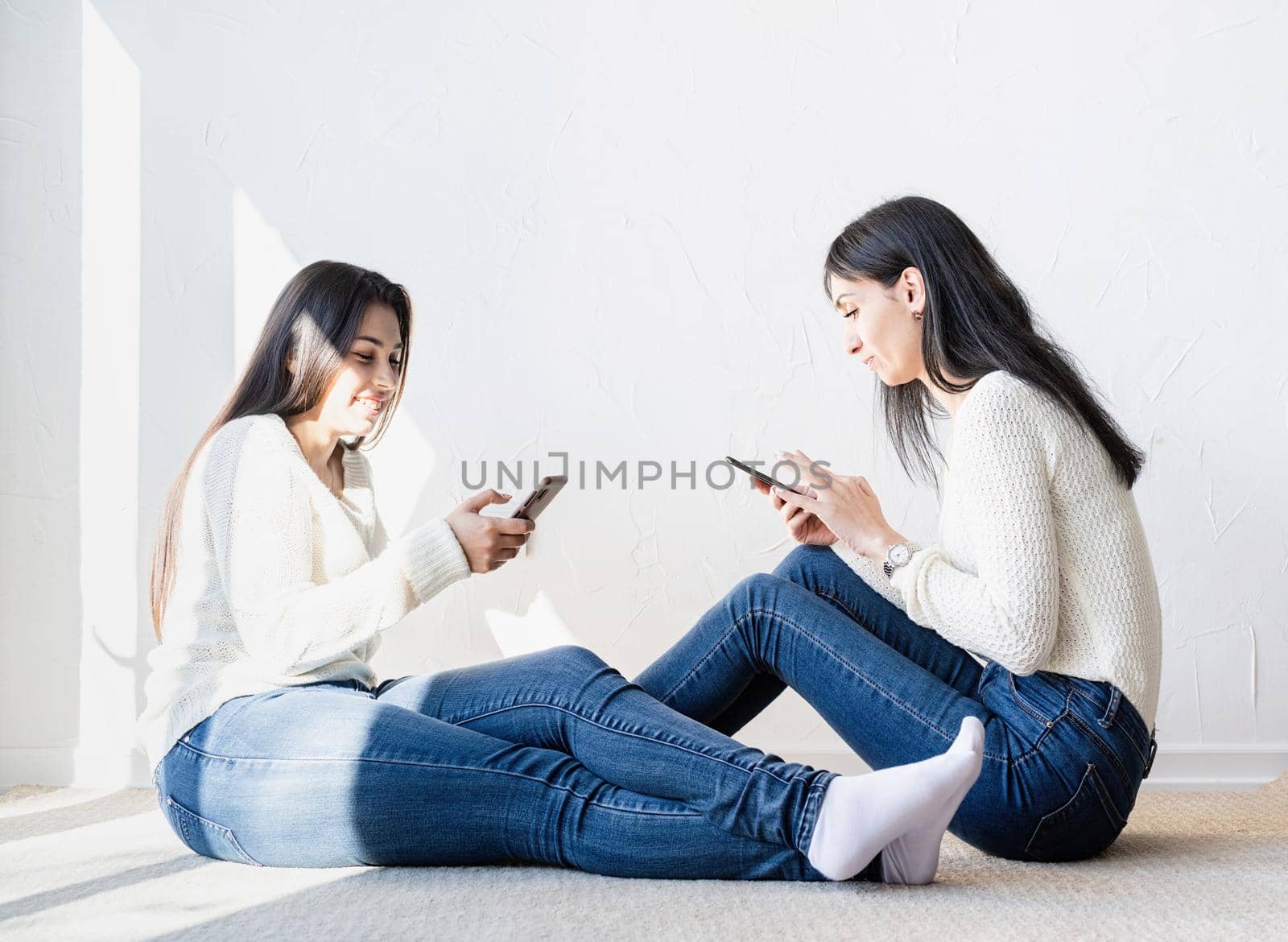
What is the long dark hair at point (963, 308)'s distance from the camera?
1057 millimetres

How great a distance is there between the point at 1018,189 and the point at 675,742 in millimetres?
1168

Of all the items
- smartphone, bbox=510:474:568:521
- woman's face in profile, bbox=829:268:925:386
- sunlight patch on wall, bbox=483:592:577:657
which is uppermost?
woman's face in profile, bbox=829:268:925:386

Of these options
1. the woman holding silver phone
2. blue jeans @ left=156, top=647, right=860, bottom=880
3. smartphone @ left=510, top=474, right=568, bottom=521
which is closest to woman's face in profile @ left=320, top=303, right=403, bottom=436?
the woman holding silver phone

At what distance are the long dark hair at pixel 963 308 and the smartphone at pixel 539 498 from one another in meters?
0.42

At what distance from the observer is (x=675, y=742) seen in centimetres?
100

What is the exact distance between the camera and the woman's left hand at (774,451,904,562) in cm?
118

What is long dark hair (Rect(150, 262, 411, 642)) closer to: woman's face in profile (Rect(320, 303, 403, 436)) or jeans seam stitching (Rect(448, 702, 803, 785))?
woman's face in profile (Rect(320, 303, 403, 436))

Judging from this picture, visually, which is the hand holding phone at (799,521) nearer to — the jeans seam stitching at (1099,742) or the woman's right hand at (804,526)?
the woman's right hand at (804,526)

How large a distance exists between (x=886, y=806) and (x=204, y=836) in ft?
2.24

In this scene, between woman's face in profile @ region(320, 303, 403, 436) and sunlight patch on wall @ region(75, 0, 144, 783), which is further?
sunlight patch on wall @ region(75, 0, 144, 783)

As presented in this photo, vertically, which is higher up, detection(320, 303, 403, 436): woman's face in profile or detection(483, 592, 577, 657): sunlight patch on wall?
detection(320, 303, 403, 436): woman's face in profile

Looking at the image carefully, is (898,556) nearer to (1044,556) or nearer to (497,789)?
(1044,556)

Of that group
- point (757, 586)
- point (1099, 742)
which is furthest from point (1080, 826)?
point (757, 586)

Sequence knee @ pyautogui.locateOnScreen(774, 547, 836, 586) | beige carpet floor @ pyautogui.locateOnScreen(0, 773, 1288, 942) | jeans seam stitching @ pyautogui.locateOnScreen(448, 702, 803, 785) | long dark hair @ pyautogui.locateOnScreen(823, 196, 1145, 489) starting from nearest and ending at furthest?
beige carpet floor @ pyautogui.locateOnScreen(0, 773, 1288, 942)
jeans seam stitching @ pyautogui.locateOnScreen(448, 702, 803, 785)
long dark hair @ pyautogui.locateOnScreen(823, 196, 1145, 489)
knee @ pyautogui.locateOnScreen(774, 547, 836, 586)
